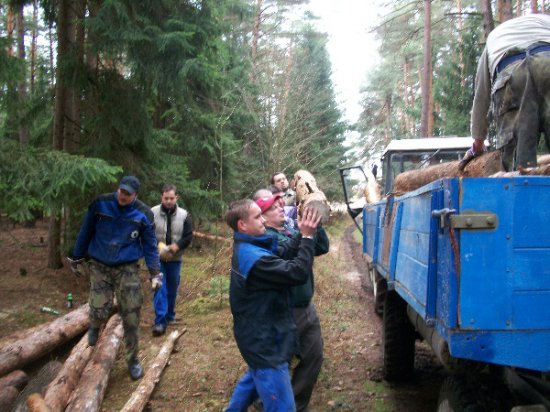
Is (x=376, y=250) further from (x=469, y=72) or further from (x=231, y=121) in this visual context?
(x=469, y=72)

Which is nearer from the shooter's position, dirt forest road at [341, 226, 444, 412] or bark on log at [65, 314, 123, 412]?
bark on log at [65, 314, 123, 412]

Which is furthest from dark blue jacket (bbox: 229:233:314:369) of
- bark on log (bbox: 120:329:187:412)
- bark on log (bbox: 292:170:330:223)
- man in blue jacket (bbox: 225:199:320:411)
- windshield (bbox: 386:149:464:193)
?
windshield (bbox: 386:149:464:193)

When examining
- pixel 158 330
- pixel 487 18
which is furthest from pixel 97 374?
pixel 487 18

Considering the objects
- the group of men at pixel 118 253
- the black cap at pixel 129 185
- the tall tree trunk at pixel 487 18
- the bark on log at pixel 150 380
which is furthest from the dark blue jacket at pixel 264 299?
the tall tree trunk at pixel 487 18

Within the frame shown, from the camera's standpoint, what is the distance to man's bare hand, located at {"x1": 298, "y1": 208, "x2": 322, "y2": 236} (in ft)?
9.55

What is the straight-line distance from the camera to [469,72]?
A: 15.9 m

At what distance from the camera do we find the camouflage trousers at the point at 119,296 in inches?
191

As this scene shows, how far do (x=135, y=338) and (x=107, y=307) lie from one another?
445 mm

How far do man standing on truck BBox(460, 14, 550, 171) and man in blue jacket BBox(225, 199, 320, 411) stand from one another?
1427mm

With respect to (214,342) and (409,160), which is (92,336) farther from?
(409,160)

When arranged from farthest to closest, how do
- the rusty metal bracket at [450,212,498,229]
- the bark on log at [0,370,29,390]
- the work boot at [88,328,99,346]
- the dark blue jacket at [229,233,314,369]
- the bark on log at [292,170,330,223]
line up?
the work boot at [88,328,99,346], the bark on log at [0,370,29,390], the bark on log at [292,170,330,223], the dark blue jacket at [229,233,314,369], the rusty metal bracket at [450,212,498,229]

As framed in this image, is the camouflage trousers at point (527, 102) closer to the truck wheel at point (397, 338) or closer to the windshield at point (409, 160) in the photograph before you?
the truck wheel at point (397, 338)

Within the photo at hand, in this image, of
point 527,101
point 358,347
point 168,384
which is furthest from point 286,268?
point 358,347

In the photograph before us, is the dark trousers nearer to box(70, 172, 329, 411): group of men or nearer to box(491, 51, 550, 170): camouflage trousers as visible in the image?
box(70, 172, 329, 411): group of men
